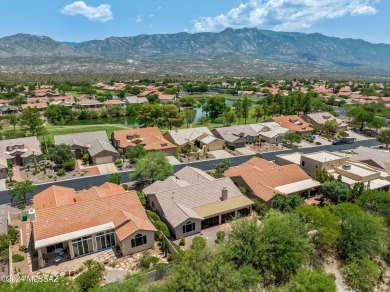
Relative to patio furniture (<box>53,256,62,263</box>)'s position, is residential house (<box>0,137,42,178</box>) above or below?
above

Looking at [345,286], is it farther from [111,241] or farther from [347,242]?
[111,241]

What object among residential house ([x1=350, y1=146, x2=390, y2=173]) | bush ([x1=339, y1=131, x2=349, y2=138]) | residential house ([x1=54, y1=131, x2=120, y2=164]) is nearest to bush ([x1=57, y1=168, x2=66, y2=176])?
residential house ([x1=54, y1=131, x2=120, y2=164])

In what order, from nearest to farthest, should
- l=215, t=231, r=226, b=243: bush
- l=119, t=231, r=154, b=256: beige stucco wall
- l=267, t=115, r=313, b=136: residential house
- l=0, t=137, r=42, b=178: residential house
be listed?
l=119, t=231, r=154, b=256: beige stucco wall → l=215, t=231, r=226, b=243: bush → l=0, t=137, r=42, b=178: residential house → l=267, t=115, r=313, b=136: residential house

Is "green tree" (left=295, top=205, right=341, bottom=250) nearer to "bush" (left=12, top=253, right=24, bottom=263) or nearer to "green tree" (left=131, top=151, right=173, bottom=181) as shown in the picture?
"green tree" (left=131, top=151, right=173, bottom=181)

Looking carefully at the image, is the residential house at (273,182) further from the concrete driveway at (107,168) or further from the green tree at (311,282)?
the concrete driveway at (107,168)

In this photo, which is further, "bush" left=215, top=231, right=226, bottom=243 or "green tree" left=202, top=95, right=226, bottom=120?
"green tree" left=202, top=95, right=226, bottom=120

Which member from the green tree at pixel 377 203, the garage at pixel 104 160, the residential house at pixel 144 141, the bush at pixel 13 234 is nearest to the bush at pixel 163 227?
the bush at pixel 13 234

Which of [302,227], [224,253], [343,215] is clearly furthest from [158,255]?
[343,215]

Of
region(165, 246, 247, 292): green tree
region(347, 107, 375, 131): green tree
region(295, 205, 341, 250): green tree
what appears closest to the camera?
region(165, 246, 247, 292): green tree
